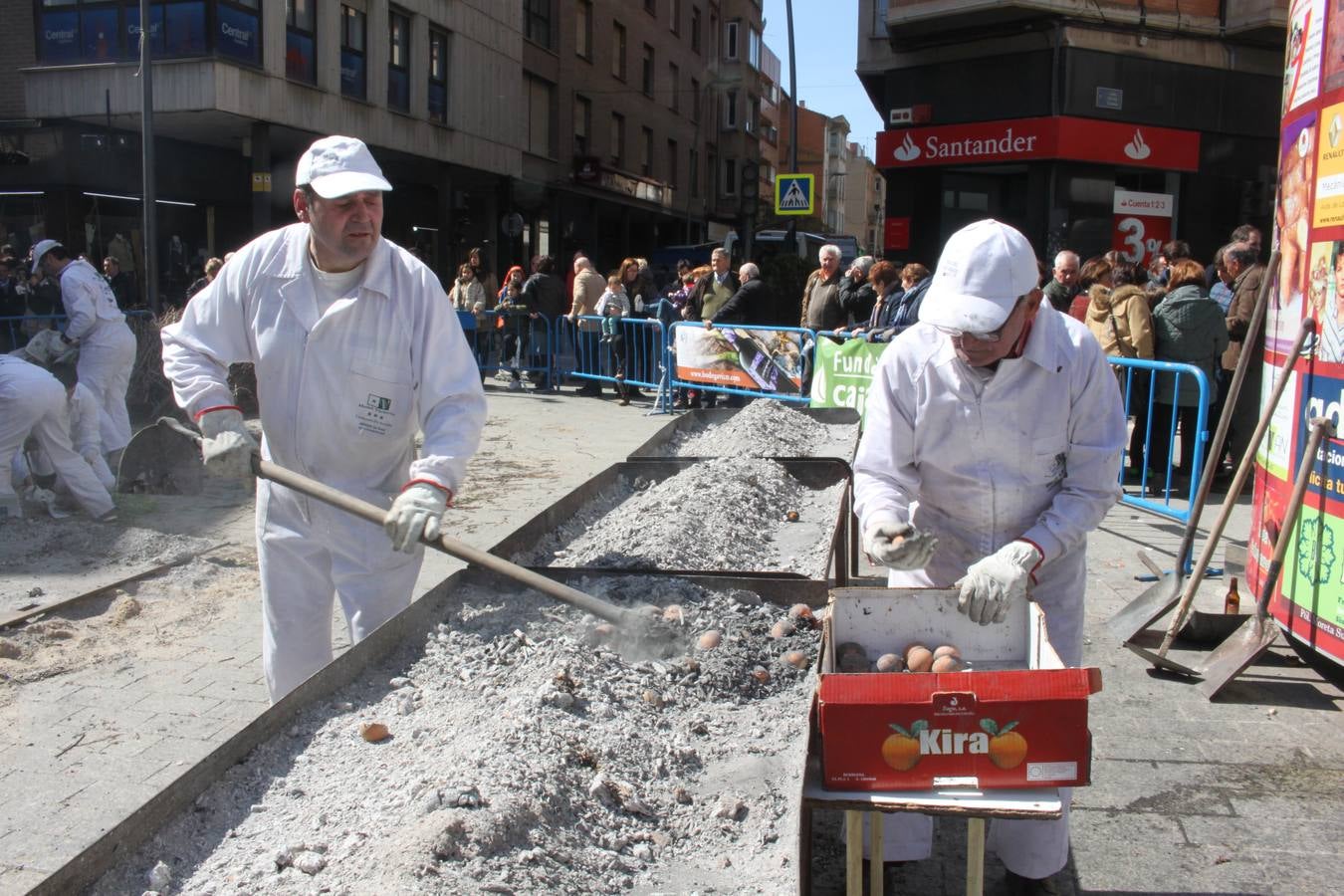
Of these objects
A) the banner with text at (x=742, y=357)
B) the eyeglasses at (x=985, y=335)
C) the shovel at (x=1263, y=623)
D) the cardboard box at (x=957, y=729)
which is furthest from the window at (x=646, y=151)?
the cardboard box at (x=957, y=729)

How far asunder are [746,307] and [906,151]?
8640 millimetres

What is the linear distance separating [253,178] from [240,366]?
28.5ft

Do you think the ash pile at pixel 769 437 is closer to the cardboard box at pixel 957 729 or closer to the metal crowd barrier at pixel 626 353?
the metal crowd barrier at pixel 626 353

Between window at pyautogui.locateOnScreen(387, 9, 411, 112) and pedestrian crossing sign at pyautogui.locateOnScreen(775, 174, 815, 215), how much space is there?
904 cm

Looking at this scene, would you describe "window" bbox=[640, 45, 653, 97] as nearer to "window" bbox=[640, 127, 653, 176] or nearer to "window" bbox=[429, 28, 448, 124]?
"window" bbox=[640, 127, 653, 176]

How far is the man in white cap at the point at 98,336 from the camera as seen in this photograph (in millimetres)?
9109

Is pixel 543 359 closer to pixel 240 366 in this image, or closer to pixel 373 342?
pixel 240 366

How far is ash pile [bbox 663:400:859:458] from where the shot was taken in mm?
9555

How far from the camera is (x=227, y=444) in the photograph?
12.2 feet

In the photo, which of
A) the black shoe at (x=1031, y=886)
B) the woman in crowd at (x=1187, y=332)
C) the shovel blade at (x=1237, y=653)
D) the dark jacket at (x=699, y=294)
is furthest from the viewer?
the dark jacket at (x=699, y=294)

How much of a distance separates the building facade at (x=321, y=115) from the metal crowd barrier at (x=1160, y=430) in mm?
14837

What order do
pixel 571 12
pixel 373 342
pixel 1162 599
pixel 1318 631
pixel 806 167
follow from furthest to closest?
pixel 806 167 < pixel 571 12 < pixel 1162 599 < pixel 1318 631 < pixel 373 342

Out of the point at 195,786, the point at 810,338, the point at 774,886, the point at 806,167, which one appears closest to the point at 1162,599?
the point at 774,886

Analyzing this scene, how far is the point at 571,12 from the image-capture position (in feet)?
104
